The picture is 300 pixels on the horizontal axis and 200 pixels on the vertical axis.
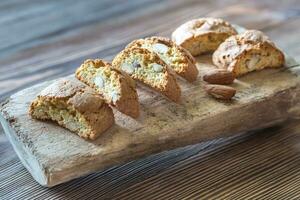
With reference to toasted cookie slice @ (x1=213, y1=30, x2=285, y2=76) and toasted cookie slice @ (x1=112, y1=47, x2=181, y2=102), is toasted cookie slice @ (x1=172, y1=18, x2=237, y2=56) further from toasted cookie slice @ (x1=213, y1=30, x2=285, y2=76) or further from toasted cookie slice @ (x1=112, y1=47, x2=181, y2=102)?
toasted cookie slice @ (x1=112, y1=47, x2=181, y2=102)

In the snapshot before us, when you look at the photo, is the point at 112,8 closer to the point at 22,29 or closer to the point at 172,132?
the point at 22,29

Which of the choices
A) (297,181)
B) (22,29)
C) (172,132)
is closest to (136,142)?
(172,132)

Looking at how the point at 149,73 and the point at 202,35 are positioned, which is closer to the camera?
the point at 149,73

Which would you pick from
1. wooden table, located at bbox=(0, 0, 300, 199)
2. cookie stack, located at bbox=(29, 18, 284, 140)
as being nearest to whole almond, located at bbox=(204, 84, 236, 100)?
cookie stack, located at bbox=(29, 18, 284, 140)

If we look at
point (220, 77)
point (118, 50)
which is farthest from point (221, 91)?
point (118, 50)

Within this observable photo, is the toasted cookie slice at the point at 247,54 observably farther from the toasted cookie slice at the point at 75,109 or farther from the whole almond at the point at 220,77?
the toasted cookie slice at the point at 75,109

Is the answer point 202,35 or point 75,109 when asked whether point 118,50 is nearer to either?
point 202,35
